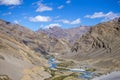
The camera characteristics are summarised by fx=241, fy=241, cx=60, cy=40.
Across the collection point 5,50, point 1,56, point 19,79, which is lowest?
point 19,79

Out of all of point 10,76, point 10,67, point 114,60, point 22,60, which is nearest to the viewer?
point 10,76

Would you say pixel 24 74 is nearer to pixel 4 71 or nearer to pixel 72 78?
pixel 4 71

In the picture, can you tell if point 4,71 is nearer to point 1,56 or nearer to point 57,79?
point 1,56

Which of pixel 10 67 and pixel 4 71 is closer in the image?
pixel 4 71

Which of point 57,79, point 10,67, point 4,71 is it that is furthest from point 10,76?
point 57,79

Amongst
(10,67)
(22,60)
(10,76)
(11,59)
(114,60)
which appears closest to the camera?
(10,76)

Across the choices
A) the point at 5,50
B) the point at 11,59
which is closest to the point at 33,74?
the point at 11,59

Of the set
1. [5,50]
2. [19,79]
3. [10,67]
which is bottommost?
Answer: [19,79]

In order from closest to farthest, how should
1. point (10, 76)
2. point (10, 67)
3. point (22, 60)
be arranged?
point (10, 76) < point (10, 67) < point (22, 60)

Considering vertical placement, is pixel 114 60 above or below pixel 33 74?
above
